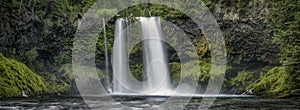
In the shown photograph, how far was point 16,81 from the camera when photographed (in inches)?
747

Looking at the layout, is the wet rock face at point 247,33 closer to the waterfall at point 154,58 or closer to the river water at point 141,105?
the waterfall at point 154,58

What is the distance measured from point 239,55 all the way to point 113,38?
8.76m

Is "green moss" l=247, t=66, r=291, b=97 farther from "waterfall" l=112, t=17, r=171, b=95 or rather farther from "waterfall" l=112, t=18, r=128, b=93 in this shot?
"waterfall" l=112, t=18, r=128, b=93

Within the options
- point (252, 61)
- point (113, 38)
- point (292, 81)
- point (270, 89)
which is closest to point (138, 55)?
point (113, 38)

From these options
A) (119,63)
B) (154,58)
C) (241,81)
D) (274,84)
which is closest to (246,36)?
(241,81)

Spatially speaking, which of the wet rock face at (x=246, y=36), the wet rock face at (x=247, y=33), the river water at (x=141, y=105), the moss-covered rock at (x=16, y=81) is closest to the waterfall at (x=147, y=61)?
the wet rock face at (x=246, y=36)

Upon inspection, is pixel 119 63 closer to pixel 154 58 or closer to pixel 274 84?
pixel 154 58

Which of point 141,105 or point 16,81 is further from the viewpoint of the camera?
point 16,81

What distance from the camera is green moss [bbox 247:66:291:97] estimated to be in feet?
56.1

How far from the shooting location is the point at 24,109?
11875 millimetres

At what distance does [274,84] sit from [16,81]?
533 inches

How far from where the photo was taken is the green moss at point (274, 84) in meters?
17.1

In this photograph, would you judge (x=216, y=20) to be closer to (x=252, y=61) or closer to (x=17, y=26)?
(x=252, y=61)

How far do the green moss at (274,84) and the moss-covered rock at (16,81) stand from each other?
12.2m
